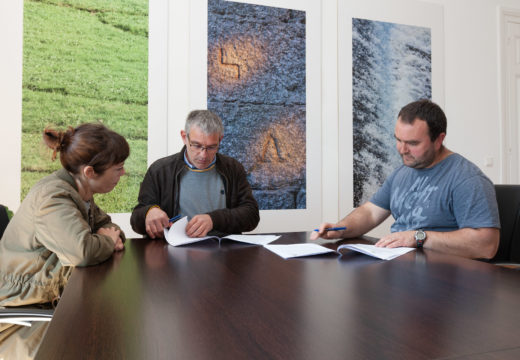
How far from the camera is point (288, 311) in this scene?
729mm

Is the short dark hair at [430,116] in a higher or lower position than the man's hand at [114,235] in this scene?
higher

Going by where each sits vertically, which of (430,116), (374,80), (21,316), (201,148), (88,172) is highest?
(374,80)

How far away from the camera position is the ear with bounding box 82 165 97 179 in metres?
1.41

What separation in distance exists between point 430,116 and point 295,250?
1003 mm

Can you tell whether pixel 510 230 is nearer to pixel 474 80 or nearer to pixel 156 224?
pixel 156 224

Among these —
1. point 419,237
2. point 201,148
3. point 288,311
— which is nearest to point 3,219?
point 201,148

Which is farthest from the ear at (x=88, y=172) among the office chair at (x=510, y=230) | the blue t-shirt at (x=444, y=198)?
the office chair at (x=510, y=230)

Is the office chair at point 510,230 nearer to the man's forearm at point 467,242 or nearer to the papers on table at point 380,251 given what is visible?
the man's forearm at point 467,242

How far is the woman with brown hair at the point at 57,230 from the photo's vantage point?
119 cm

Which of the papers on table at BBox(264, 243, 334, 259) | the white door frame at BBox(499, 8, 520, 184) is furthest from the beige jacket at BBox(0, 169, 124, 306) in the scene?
the white door frame at BBox(499, 8, 520, 184)

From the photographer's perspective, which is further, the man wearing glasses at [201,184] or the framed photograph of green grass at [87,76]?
the framed photograph of green grass at [87,76]

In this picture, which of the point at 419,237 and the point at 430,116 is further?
the point at 430,116

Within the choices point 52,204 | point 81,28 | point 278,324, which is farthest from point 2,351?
point 81,28

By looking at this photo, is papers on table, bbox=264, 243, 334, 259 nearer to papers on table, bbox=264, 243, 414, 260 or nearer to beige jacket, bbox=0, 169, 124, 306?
papers on table, bbox=264, 243, 414, 260
